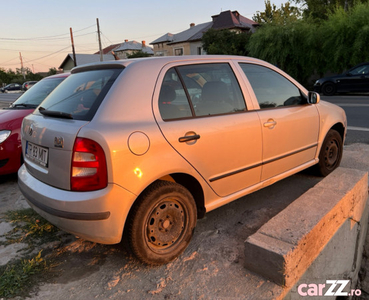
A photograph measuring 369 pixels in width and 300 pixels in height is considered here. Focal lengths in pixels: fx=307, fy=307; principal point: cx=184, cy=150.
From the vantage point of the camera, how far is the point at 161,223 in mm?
2436

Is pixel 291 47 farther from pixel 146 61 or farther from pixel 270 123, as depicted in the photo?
pixel 146 61

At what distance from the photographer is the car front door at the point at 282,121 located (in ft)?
10.5

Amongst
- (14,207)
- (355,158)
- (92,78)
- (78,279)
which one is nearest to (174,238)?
(78,279)

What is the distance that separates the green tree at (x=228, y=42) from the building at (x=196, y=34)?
5835 mm

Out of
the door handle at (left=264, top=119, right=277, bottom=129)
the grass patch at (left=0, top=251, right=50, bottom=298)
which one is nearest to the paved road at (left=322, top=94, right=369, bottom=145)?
the door handle at (left=264, top=119, right=277, bottom=129)

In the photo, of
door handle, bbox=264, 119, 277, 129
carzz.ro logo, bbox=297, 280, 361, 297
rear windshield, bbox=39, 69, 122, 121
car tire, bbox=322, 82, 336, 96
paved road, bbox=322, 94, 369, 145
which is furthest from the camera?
car tire, bbox=322, 82, 336, 96

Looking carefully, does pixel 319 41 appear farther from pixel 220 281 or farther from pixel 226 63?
pixel 220 281

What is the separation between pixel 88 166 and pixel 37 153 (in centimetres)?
70

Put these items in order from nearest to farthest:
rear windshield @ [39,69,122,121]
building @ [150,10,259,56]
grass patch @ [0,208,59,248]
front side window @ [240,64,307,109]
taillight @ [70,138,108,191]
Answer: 1. taillight @ [70,138,108,191]
2. rear windshield @ [39,69,122,121]
3. grass patch @ [0,208,59,248]
4. front side window @ [240,64,307,109]
5. building @ [150,10,259,56]

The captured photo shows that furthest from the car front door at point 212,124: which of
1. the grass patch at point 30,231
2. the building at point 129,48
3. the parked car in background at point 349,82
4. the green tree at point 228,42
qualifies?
the building at point 129,48

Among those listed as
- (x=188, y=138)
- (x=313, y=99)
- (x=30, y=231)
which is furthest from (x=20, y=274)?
(x=313, y=99)

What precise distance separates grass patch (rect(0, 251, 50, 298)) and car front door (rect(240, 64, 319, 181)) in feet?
7.31

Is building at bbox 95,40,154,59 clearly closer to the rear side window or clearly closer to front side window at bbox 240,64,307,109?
front side window at bbox 240,64,307,109

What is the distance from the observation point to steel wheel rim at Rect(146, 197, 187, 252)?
94.0 inches
